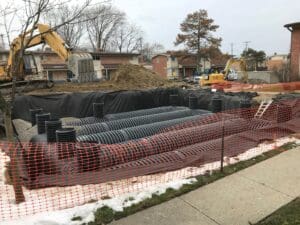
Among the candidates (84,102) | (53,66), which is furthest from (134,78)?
(53,66)

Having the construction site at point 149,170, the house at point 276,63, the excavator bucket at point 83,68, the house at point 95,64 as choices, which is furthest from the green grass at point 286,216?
the house at point 95,64

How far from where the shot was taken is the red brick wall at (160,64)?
5914cm

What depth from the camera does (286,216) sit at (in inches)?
156

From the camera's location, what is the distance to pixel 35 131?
35.2 feet

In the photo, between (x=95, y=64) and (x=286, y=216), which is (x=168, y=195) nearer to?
(x=286, y=216)

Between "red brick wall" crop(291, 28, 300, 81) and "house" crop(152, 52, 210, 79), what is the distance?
32.0 m

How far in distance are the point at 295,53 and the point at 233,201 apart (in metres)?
24.6

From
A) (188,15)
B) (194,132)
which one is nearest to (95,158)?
(194,132)

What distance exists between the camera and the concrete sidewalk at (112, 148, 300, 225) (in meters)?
3.99

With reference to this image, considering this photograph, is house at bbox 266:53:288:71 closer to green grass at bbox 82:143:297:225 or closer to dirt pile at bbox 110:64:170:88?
dirt pile at bbox 110:64:170:88

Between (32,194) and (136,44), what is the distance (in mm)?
75090

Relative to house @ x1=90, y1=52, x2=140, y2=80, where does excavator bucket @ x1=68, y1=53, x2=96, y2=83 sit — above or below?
below

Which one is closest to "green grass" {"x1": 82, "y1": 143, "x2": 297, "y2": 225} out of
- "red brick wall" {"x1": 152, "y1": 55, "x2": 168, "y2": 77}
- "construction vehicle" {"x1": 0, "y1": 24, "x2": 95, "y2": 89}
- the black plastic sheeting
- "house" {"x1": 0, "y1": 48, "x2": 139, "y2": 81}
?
the black plastic sheeting

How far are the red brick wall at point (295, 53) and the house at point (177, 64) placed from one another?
3196 cm
